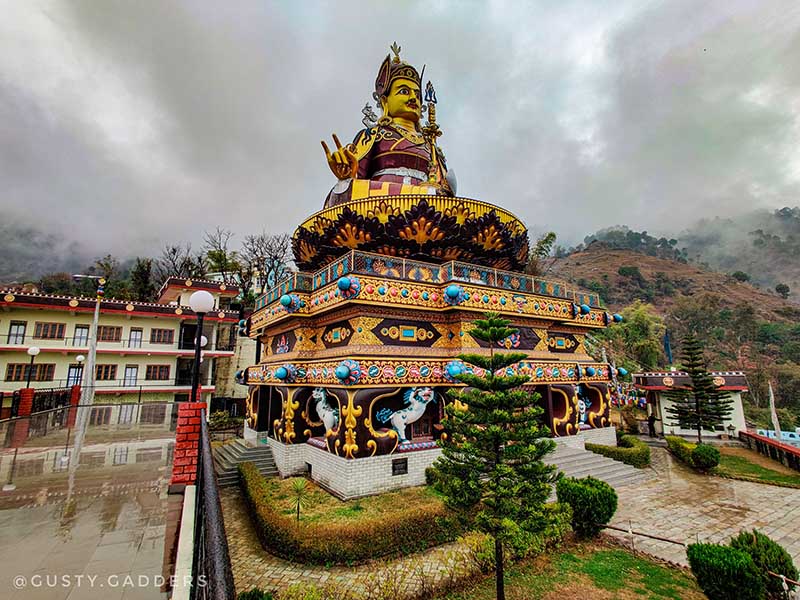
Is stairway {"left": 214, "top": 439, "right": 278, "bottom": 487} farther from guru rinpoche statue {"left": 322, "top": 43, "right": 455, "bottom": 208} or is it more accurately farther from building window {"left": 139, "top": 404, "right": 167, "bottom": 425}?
guru rinpoche statue {"left": 322, "top": 43, "right": 455, "bottom": 208}

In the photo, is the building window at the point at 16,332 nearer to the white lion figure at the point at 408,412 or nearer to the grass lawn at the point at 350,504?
the grass lawn at the point at 350,504

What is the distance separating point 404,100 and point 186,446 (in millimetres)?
17800

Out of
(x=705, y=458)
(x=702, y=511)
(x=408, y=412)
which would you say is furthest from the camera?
(x=705, y=458)

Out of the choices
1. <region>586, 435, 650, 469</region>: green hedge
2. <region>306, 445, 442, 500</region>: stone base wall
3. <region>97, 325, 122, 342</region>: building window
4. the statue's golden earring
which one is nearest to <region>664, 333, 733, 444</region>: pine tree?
<region>586, 435, 650, 469</region>: green hedge

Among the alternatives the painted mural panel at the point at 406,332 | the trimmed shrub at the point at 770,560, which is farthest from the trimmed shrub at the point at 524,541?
the painted mural panel at the point at 406,332

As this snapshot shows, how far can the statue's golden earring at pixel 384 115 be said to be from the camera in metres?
18.0

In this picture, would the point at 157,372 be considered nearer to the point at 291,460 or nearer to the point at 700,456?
the point at 291,460

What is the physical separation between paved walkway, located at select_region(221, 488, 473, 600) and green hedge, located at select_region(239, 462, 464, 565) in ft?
0.57

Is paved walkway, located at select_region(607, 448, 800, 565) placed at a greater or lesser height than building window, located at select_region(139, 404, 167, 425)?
lesser

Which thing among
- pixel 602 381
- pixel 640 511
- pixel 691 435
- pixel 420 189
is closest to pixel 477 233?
pixel 420 189

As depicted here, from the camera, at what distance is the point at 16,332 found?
2238 cm

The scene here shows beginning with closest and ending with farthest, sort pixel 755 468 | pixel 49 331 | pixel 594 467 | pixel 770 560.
Result: pixel 770 560, pixel 594 467, pixel 755 468, pixel 49 331

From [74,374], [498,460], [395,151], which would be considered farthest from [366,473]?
[74,374]

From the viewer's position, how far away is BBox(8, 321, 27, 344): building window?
875 inches
